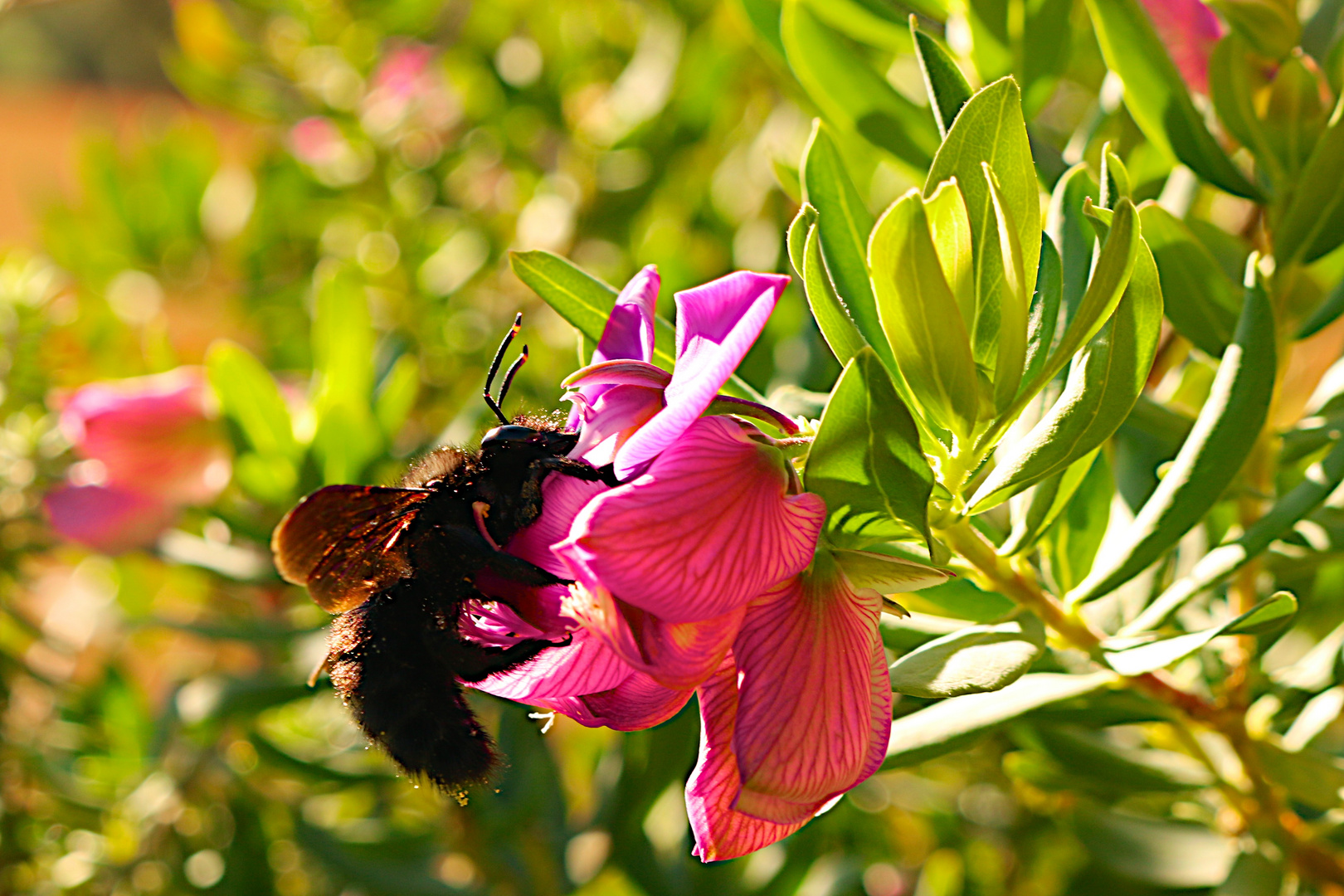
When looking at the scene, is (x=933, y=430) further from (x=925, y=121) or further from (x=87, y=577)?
(x=87, y=577)

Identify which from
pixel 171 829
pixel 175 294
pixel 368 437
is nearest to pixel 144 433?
pixel 368 437

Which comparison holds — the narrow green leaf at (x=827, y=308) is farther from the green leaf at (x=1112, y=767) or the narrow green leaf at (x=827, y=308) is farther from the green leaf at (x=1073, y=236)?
the green leaf at (x=1112, y=767)

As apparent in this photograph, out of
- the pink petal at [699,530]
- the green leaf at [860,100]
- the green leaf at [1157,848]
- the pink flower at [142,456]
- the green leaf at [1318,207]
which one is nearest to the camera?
the pink petal at [699,530]

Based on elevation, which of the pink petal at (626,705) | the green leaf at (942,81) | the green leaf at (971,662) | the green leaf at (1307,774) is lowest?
the green leaf at (1307,774)

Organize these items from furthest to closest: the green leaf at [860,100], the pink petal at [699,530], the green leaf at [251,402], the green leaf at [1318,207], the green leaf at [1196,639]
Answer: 1. the green leaf at [251,402]
2. the green leaf at [860,100]
3. the green leaf at [1318,207]
4. the green leaf at [1196,639]
5. the pink petal at [699,530]

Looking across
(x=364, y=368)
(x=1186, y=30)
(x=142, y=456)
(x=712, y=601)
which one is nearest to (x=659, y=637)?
(x=712, y=601)

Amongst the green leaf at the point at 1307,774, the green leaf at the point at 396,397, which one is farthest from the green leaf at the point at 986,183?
the green leaf at the point at 396,397
